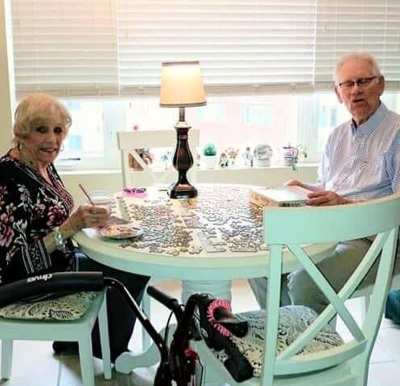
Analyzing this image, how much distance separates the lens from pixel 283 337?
5.45 ft

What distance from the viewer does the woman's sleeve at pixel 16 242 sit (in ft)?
6.27

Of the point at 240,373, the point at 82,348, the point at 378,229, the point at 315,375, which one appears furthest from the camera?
the point at 82,348

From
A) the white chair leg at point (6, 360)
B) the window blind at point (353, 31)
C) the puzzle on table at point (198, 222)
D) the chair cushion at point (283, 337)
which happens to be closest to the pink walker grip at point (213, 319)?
the chair cushion at point (283, 337)

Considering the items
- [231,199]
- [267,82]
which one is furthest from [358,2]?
[231,199]

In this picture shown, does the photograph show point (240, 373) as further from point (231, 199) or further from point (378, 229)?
point (231, 199)

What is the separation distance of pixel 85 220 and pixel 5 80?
59.0 inches

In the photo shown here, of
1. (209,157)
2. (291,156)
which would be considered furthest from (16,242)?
(291,156)

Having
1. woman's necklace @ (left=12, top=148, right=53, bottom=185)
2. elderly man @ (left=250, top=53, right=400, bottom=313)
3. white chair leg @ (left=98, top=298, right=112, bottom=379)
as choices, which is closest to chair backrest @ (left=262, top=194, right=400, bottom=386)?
elderly man @ (left=250, top=53, right=400, bottom=313)

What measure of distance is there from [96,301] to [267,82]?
1.89 meters

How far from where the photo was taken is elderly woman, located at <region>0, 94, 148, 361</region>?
1921mm

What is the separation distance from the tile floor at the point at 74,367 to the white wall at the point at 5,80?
113cm

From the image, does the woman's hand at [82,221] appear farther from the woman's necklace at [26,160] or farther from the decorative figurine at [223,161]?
the decorative figurine at [223,161]

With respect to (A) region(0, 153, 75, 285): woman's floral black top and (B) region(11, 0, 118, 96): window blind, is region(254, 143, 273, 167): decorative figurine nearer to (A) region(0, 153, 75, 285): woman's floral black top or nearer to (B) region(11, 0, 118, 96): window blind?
(B) region(11, 0, 118, 96): window blind

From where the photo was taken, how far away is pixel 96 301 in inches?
80.3
